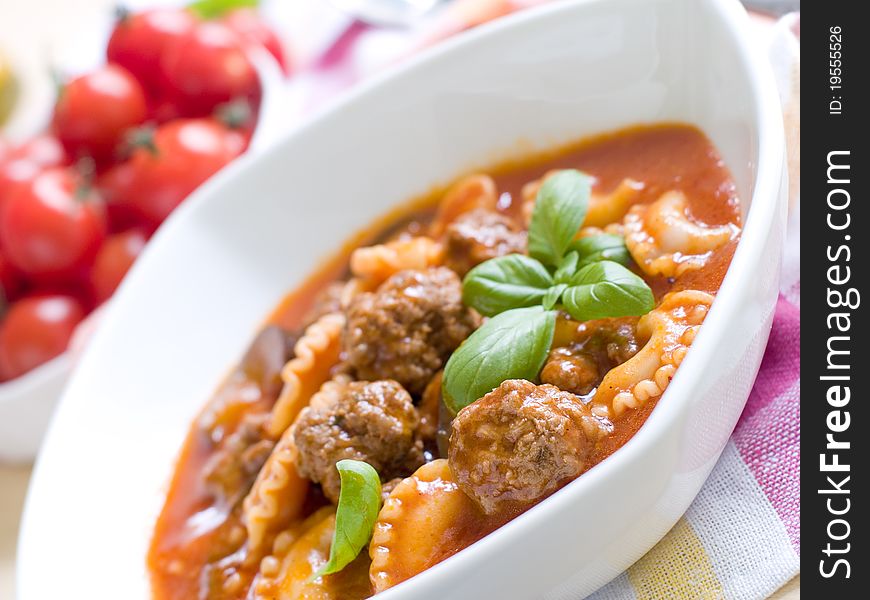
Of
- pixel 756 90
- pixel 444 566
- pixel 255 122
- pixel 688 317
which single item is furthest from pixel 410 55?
pixel 444 566

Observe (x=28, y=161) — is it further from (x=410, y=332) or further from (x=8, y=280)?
(x=410, y=332)

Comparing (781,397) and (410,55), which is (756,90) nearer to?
(781,397)

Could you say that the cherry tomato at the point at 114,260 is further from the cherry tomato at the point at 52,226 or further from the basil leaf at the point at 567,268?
the basil leaf at the point at 567,268

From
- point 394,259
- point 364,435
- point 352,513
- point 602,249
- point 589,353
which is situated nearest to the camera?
point 352,513

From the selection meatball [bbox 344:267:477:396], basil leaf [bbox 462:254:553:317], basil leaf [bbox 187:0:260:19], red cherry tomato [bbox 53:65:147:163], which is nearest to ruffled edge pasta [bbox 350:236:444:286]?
meatball [bbox 344:267:477:396]

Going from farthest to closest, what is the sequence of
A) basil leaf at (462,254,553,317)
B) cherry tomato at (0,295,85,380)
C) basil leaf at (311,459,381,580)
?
cherry tomato at (0,295,85,380) → basil leaf at (462,254,553,317) → basil leaf at (311,459,381,580)

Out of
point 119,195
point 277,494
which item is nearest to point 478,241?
point 277,494

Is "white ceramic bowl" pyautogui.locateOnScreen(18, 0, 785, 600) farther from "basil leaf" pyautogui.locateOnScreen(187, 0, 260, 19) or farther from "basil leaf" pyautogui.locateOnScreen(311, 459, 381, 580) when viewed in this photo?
"basil leaf" pyautogui.locateOnScreen(187, 0, 260, 19)
